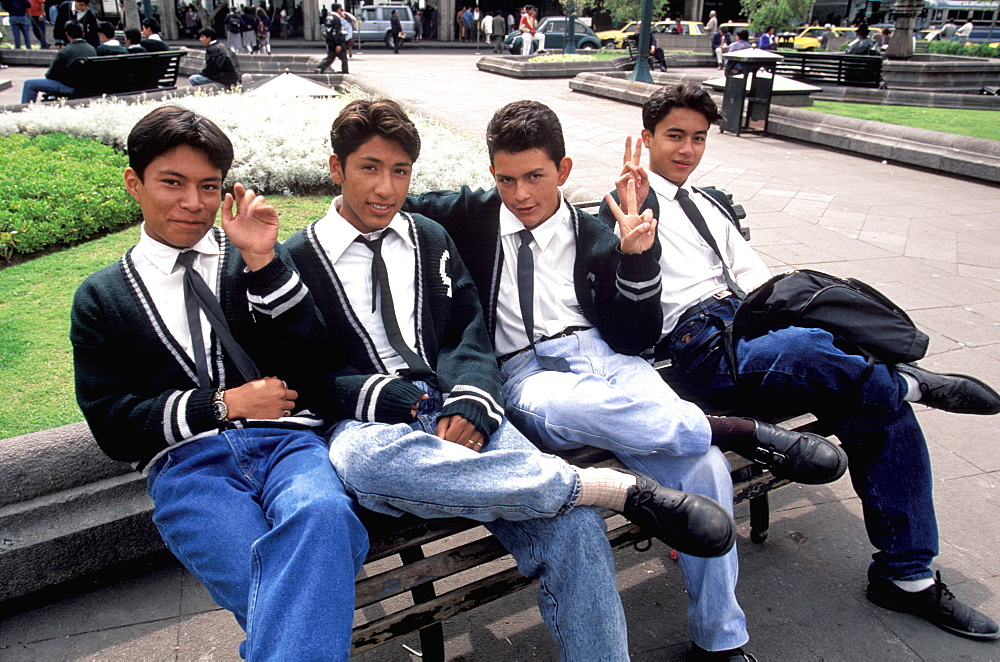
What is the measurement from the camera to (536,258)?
2826 millimetres

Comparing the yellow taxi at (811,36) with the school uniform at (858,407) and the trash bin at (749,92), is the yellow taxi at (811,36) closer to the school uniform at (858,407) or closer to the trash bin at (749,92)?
the trash bin at (749,92)

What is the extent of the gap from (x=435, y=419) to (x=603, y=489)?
1.93ft

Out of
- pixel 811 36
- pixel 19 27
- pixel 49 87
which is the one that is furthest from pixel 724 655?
pixel 811 36

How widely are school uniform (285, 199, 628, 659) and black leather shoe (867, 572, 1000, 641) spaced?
1142 millimetres

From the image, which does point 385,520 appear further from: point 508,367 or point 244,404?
point 508,367

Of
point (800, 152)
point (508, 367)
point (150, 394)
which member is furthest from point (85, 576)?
point (800, 152)

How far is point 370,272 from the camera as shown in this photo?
254 centimetres

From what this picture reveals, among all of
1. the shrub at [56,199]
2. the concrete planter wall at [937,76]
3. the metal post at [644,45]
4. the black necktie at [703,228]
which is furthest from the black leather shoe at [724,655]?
the concrete planter wall at [937,76]

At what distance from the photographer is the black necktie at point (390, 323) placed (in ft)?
8.11

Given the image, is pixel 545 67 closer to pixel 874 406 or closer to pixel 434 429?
pixel 874 406

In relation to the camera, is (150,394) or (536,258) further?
(536,258)

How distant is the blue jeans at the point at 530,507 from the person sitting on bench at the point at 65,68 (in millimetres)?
11195

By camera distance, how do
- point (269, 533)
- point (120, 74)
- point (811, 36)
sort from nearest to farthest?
point (269, 533) → point (120, 74) → point (811, 36)

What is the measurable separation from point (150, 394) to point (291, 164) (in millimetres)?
4069
